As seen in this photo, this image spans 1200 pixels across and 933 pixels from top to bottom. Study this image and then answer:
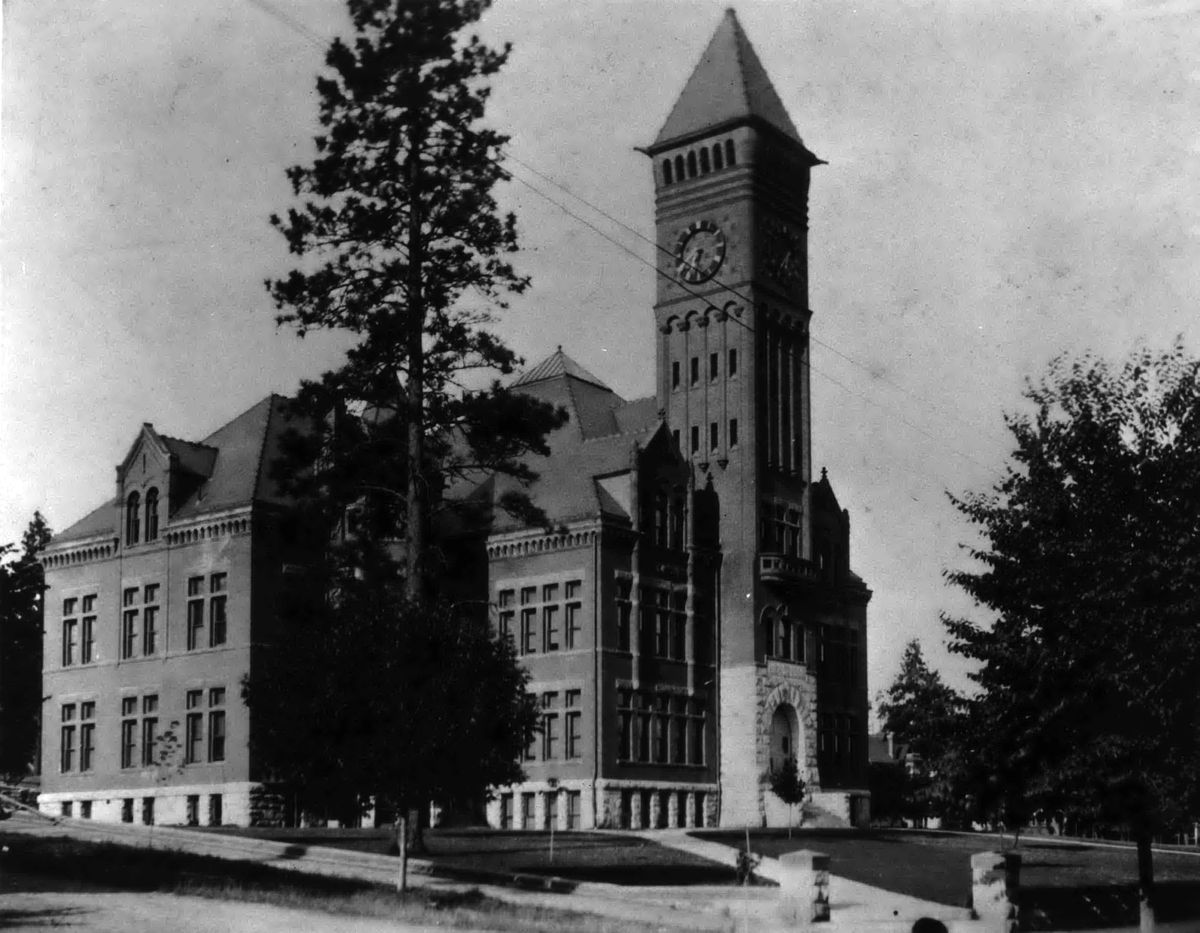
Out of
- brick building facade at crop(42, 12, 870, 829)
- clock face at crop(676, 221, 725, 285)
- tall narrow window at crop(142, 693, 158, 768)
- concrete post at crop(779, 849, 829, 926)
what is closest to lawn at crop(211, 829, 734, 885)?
concrete post at crop(779, 849, 829, 926)

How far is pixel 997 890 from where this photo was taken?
1075 inches

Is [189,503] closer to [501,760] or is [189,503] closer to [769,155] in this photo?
[769,155]

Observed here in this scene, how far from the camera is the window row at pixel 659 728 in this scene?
177 ft

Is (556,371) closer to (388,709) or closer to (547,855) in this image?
(547,855)

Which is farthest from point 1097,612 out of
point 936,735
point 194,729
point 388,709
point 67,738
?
point 67,738

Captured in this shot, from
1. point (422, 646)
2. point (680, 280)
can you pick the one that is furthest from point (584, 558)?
point (422, 646)

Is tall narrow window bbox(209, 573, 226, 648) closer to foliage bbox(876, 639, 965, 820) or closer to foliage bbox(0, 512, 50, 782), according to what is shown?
foliage bbox(0, 512, 50, 782)

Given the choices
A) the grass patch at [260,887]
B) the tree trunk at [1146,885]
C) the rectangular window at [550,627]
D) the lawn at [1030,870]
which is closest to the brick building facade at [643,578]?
the rectangular window at [550,627]

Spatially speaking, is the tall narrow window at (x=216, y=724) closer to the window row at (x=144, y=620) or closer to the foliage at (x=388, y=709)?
the window row at (x=144, y=620)

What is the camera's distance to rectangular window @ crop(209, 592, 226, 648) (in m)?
52.7

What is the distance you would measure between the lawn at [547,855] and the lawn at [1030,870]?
11.7 feet

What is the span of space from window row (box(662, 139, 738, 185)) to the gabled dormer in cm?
1930

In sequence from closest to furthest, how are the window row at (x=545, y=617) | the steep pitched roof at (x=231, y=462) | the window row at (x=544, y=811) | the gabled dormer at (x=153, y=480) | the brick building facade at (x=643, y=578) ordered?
1. the window row at (x=544, y=811)
2. the brick building facade at (x=643, y=578)
3. the steep pitched roof at (x=231, y=462)
4. the window row at (x=545, y=617)
5. the gabled dormer at (x=153, y=480)

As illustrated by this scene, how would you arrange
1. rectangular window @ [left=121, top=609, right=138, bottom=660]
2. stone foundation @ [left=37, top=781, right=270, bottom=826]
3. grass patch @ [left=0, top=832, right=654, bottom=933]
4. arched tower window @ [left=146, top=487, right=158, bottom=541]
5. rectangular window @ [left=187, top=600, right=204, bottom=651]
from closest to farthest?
1. grass patch @ [left=0, top=832, right=654, bottom=933]
2. stone foundation @ [left=37, top=781, right=270, bottom=826]
3. rectangular window @ [left=187, top=600, right=204, bottom=651]
4. arched tower window @ [left=146, top=487, right=158, bottom=541]
5. rectangular window @ [left=121, top=609, right=138, bottom=660]
